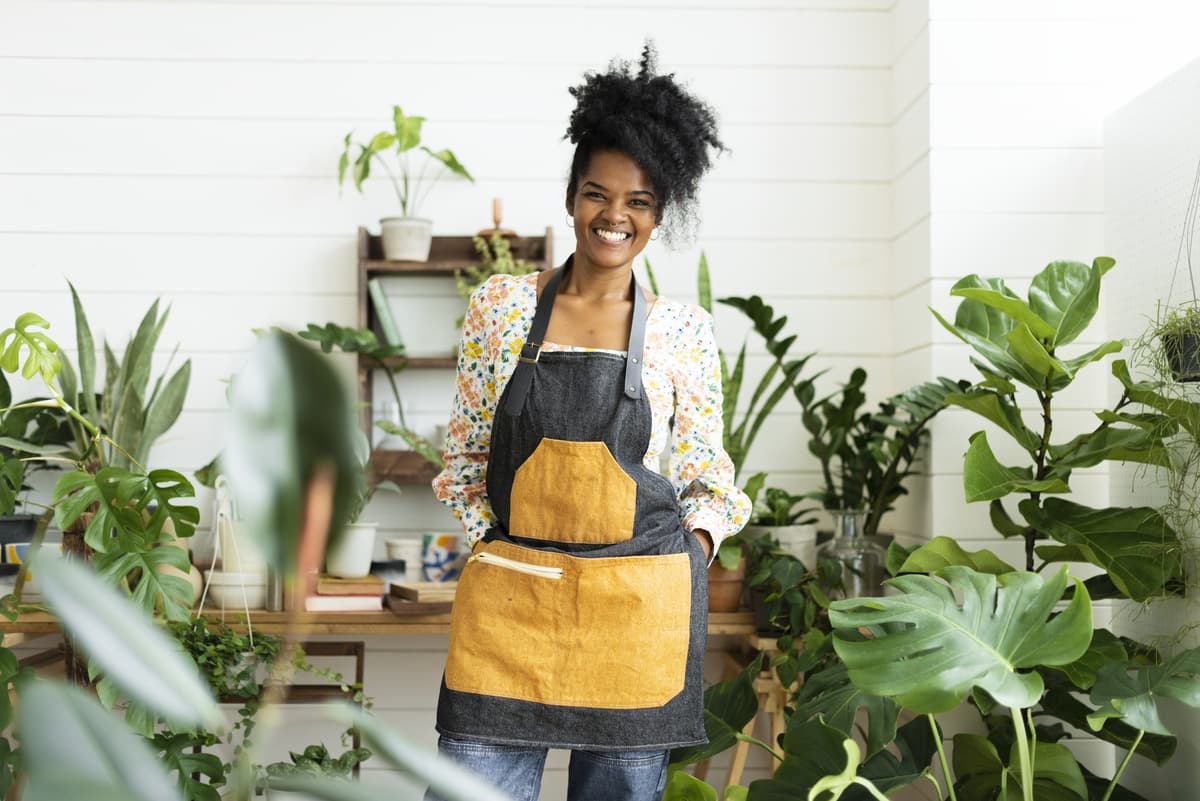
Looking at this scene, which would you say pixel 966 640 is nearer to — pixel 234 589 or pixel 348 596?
pixel 348 596

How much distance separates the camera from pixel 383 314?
125 inches

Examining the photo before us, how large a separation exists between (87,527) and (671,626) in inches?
49.3

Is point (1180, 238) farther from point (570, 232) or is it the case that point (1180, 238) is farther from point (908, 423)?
point (570, 232)

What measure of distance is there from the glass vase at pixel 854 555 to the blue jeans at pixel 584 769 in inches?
39.3

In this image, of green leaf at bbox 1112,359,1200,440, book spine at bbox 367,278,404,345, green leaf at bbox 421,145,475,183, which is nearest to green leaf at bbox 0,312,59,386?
book spine at bbox 367,278,404,345

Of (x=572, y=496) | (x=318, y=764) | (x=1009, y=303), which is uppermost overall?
(x=1009, y=303)

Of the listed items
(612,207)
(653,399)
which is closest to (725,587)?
(653,399)

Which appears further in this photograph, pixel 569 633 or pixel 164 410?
pixel 164 410

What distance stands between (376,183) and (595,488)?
5.57ft

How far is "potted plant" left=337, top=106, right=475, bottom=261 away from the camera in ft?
10.2

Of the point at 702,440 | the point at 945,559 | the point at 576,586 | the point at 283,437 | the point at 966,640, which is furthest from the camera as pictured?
the point at 945,559

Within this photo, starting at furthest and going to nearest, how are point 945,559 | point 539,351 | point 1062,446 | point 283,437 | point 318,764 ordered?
point 318,764, point 1062,446, point 945,559, point 539,351, point 283,437

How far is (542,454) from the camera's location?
191cm

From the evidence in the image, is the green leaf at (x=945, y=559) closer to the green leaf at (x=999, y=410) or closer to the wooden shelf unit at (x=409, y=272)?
the green leaf at (x=999, y=410)
